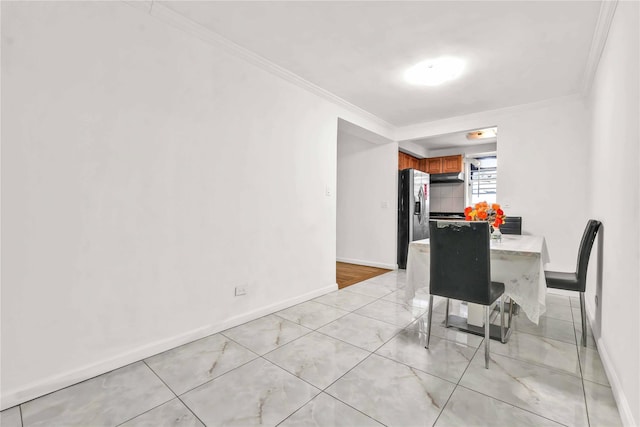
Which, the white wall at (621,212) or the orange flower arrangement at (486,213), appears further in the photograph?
the orange flower arrangement at (486,213)

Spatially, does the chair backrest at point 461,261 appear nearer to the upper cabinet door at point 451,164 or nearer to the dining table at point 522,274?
the dining table at point 522,274

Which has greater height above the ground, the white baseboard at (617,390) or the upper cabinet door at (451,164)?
the upper cabinet door at (451,164)

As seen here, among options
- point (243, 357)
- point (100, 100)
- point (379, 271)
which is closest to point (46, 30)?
point (100, 100)

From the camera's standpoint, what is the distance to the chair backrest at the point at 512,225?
3.72 metres

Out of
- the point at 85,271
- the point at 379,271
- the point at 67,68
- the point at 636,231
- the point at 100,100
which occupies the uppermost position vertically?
the point at 67,68

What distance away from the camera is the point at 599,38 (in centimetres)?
225

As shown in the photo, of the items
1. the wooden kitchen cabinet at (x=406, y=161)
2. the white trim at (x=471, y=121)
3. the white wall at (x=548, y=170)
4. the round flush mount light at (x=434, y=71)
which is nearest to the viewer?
the round flush mount light at (x=434, y=71)

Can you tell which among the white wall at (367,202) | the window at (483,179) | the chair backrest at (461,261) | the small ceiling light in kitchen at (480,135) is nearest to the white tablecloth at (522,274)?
the chair backrest at (461,261)

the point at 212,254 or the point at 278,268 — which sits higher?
the point at 212,254

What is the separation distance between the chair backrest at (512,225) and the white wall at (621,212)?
4.66 ft

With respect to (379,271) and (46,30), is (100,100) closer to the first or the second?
(46,30)

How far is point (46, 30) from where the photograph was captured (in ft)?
5.30

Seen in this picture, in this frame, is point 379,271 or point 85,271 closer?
point 85,271

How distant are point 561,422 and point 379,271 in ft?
11.3
